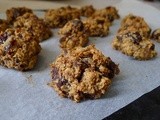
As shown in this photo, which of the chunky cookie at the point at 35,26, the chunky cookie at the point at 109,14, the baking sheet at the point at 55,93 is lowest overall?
the baking sheet at the point at 55,93

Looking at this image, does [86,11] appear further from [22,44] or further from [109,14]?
[22,44]

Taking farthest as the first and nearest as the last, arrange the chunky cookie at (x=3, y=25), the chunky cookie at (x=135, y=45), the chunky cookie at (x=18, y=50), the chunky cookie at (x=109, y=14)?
the chunky cookie at (x=109, y=14) → the chunky cookie at (x=3, y=25) → the chunky cookie at (x=135, y=45) → the chunky cookie at (x=18, y=50)

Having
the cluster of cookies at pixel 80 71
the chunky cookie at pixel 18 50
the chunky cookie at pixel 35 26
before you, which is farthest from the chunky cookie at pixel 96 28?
the chunky cookie at pixel 18 50

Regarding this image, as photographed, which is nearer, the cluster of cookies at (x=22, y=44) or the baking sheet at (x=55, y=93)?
the baking sheet at (x=55, y=93)

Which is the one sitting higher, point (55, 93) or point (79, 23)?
point (79, 23)

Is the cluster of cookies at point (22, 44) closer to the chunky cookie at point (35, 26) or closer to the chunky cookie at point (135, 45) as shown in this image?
the chunky cookie at point (35, 26)

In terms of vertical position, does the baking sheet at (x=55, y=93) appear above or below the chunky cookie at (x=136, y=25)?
below

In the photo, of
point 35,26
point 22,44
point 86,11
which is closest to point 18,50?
point 22,44

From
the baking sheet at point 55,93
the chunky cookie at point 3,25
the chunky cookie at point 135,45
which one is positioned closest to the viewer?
the baking sheet at point 55,93
